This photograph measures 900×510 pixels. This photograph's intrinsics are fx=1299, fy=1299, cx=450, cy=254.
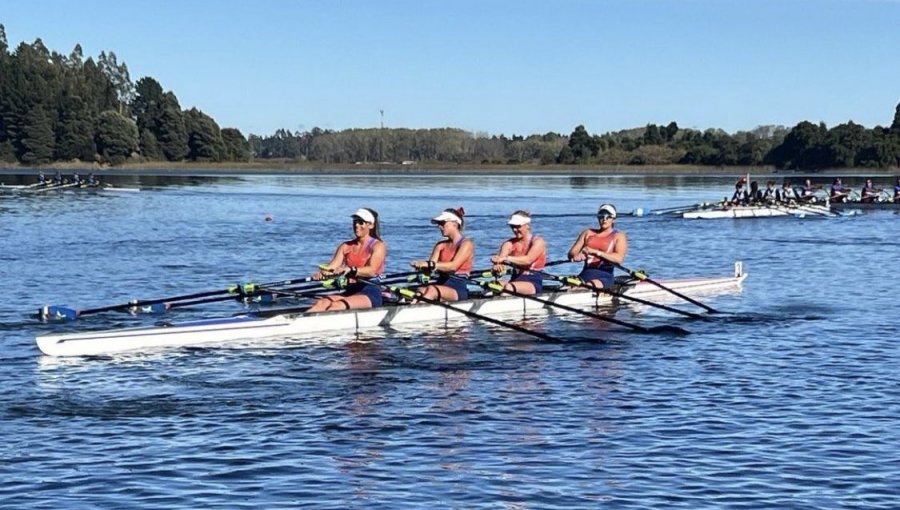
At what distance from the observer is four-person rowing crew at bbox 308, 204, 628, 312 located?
1953 centimetres

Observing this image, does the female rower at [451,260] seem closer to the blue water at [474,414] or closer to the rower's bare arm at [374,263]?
the blue water at [474,414]

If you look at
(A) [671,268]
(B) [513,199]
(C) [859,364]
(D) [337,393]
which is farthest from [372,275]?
(B) [513,199]

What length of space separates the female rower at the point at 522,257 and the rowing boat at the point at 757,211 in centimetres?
3251

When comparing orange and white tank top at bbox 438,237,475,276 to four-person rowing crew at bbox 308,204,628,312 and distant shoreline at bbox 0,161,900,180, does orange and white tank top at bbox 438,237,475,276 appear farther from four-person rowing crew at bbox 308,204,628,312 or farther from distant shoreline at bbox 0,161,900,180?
distant shoreline at bbox 0,161,900,180

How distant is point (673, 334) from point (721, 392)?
184 inches

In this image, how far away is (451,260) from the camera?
812 inches

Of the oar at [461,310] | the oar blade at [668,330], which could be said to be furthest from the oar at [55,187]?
the oar blade at [668,330]

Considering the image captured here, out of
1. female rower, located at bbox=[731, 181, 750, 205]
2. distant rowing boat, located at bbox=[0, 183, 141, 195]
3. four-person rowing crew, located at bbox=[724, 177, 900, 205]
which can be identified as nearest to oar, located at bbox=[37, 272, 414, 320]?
four-person rowing crew, located at bbox=[724, 177, 900, 205]

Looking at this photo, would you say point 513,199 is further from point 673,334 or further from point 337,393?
point 337,393

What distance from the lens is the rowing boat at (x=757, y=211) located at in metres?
53.6

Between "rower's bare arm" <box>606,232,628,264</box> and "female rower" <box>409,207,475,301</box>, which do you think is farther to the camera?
"rower's bare arm" <box>606,232,628,264</box>

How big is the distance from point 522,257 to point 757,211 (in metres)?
35.4

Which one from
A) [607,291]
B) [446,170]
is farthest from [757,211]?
[446,170]

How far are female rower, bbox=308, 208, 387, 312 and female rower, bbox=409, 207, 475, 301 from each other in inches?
43.8
